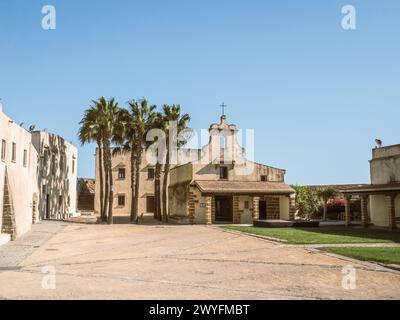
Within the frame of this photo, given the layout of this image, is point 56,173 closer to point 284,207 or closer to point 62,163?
point 62,163

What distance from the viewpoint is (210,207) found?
3306 centimetres

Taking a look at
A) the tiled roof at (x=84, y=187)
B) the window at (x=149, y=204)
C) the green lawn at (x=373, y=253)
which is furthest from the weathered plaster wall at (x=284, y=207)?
the tiled roof at (x=84, y=187)

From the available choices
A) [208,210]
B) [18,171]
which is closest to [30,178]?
[18,171]

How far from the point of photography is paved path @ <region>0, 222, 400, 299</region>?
29.5 ft

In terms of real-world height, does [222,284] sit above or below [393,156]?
below

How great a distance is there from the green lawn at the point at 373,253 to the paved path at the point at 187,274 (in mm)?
878

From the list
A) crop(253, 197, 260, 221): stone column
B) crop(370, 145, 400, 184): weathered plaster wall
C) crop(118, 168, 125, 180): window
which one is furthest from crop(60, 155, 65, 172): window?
crop(370, 145, 400, 184): weathered plaster wall

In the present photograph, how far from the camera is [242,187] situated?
112ft

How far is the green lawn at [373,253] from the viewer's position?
43.1 feet

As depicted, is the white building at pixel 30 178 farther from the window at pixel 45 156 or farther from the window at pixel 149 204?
the window at pixel 149 204

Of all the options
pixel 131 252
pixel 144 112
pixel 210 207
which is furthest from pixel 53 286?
pixel 144 112
